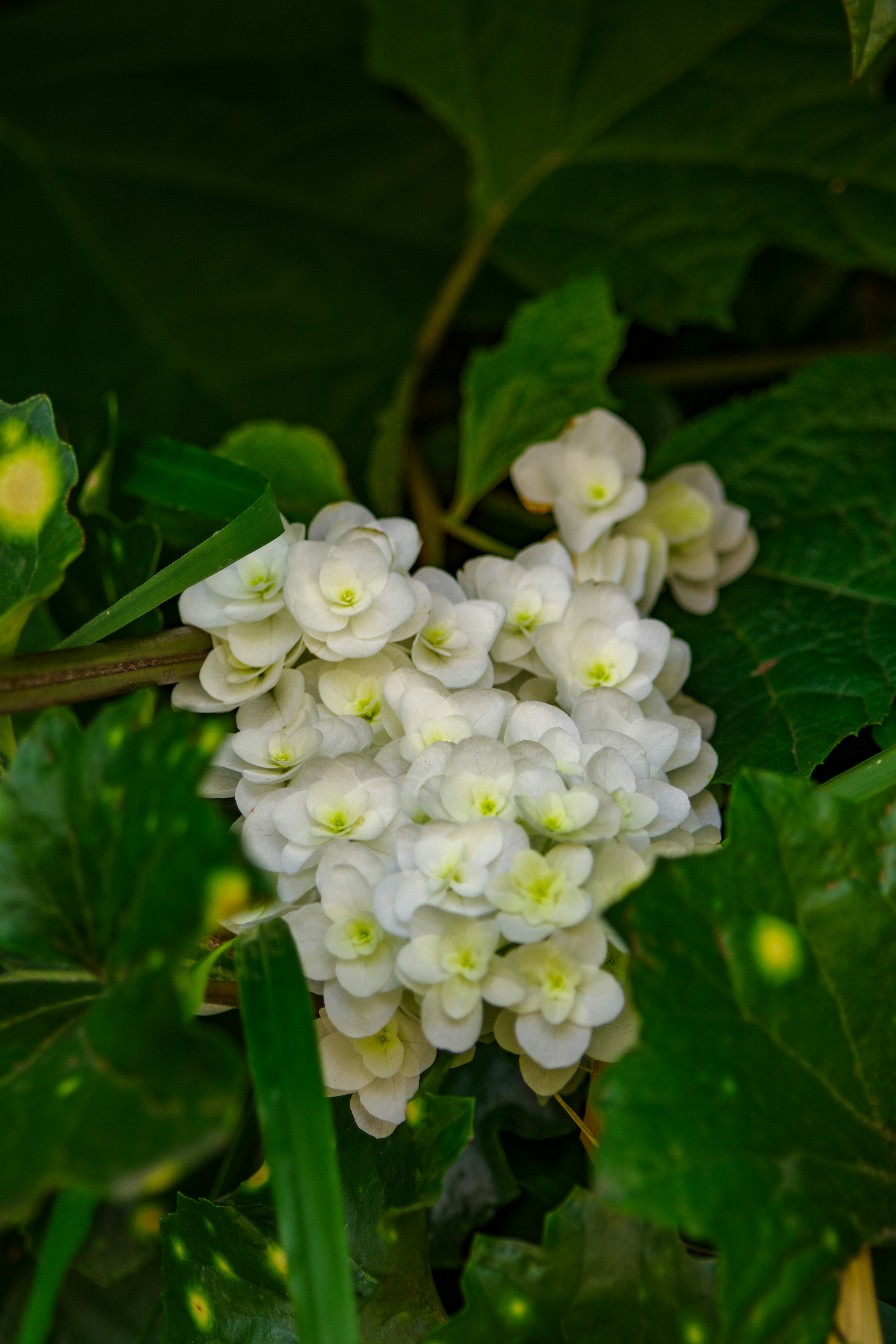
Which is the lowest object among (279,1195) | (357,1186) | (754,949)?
(357,1186)

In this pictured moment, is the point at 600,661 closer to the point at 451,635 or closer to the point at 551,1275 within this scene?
the point at 451,635

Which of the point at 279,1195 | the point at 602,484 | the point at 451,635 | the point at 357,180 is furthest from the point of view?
the point at 357,180

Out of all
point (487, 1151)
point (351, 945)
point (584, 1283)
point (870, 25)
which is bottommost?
point (487, 1151)

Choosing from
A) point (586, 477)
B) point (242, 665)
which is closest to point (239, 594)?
point (242, 665)

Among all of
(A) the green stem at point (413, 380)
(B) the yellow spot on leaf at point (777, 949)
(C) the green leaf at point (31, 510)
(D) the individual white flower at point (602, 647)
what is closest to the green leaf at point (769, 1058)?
(B) the yellow spot on leaf at point (777, 949)

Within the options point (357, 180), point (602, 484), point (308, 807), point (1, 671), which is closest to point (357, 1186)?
point (308, 807)

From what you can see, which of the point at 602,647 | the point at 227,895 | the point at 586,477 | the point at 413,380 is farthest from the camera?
the point at 413,380

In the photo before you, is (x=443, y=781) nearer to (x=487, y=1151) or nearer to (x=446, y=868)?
(x=446, y=868)

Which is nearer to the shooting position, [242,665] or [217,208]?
[242,665]
